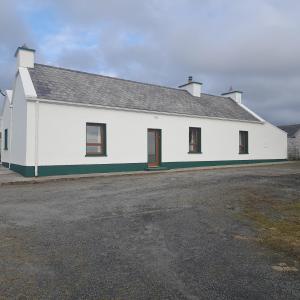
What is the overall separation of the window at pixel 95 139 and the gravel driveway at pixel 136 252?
7.64 meters

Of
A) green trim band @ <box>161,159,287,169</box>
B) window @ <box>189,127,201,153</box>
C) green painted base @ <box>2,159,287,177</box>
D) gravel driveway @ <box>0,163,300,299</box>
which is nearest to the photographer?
gravel driveway @ <box>0,163,300,299</box>

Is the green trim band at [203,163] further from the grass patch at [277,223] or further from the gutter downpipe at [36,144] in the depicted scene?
the grass patch at [277,223]

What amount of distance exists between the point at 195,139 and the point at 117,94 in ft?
19.9

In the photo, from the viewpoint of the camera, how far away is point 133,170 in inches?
687

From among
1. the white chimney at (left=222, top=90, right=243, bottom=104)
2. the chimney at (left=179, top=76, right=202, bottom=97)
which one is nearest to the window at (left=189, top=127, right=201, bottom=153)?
the chimney at (left=179, top=76, right=202, bottom=97)

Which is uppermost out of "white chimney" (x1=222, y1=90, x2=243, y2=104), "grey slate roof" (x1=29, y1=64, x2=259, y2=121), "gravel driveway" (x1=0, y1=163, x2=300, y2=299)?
"white chimney" (x1=222, y1=90, x2=243, y2=104)

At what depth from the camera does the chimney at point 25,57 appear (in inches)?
650

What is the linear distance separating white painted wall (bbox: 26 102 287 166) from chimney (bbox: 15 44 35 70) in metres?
3.68

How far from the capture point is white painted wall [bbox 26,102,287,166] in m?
14.6

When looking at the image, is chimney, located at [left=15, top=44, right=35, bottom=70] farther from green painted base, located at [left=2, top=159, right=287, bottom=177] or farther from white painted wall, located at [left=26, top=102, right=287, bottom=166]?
green painted base, located at [left=2, top=159, right=287, bottom=177]

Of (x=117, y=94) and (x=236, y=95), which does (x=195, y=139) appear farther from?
(x=236, y=95)

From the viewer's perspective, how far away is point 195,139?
67.6ft

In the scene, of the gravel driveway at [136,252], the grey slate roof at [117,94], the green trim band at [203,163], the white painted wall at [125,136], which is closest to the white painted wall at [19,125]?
the white painted wall at [125,136]

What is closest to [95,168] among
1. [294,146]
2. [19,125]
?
[19,125]
